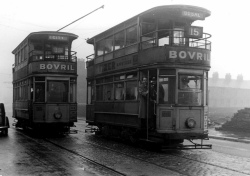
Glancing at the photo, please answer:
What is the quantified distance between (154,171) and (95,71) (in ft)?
31.2

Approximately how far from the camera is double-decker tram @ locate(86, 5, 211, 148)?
38.1ft

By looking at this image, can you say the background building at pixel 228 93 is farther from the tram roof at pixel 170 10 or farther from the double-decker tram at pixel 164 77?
the tram roof at pixel 170 10

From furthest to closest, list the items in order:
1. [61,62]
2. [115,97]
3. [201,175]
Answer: [61,62], [115,97], [201,175]

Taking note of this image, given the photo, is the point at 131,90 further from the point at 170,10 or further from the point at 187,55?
the point at 170,10

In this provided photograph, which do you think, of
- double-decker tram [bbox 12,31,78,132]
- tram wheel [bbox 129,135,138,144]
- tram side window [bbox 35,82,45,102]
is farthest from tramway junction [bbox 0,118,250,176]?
tram side window [bbox 35,82,45,102]

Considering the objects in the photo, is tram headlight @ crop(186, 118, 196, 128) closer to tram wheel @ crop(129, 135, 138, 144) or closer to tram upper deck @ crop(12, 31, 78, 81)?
tram wheel @ crop(129, 135, 138, 144)

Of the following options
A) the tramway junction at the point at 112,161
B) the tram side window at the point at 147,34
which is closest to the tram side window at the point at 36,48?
the tramway junction at the point at 112,161

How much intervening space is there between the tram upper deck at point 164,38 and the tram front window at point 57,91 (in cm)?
366

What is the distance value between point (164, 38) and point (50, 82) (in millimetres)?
6931

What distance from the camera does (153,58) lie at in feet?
39.4

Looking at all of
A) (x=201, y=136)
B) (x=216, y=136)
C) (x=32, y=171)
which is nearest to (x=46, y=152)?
(x=32, y=171)

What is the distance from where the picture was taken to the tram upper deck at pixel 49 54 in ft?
56.0

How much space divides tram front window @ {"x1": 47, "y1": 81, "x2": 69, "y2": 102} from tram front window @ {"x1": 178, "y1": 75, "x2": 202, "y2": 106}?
718 cm

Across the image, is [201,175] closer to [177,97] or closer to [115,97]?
[177,97]
